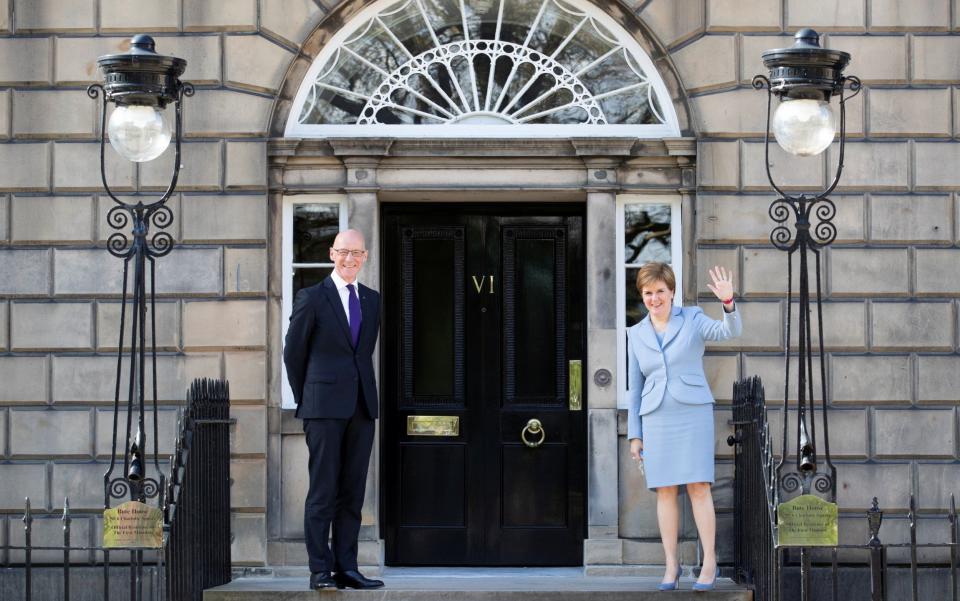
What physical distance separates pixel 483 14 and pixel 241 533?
13.8 ft

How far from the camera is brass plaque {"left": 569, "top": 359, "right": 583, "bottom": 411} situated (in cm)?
1110

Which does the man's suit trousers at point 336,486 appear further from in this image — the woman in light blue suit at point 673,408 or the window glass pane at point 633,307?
the window glass pane at point 633,307

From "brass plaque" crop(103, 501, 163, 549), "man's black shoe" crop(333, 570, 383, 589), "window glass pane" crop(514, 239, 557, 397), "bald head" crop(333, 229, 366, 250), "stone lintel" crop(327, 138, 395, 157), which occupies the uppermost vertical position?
"stone lintel" crop(327, 138, 395, 157)

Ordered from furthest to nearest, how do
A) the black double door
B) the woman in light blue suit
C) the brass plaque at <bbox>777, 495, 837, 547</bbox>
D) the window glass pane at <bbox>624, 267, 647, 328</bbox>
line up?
the black double door < the window glass pane at <bbox>624, 267, 647, 328</bbox> < the woman in light blue suit < the brass plaque at <bbox>777, 495, 837, 547</bbox>

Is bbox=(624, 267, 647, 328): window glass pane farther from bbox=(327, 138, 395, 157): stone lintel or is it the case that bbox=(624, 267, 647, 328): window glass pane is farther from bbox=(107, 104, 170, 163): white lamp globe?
bbox=(107, 104, 170, 163): white lamp globe

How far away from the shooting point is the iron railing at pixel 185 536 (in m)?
8.85

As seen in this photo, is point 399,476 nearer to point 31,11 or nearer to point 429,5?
point 429,5

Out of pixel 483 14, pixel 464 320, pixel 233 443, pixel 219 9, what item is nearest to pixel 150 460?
pixel 233 443

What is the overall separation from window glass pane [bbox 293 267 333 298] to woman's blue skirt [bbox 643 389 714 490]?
3.04 m

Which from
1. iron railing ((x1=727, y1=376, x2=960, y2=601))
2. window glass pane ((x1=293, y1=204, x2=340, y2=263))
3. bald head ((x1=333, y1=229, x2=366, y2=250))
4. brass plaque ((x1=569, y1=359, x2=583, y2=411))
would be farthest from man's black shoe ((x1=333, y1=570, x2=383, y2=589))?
window glass pane ((x1=293, y1=204, x2=340, y2=263))

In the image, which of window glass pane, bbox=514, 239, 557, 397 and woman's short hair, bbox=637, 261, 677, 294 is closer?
woman's short hair, bbox=637, 261, 677, 294

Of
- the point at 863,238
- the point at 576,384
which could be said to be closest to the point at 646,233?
the point at 576,384

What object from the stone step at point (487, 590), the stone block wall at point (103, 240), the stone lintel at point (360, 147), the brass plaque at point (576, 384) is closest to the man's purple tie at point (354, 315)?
the stone step at point (487, 590)

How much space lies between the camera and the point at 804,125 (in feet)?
29.0
